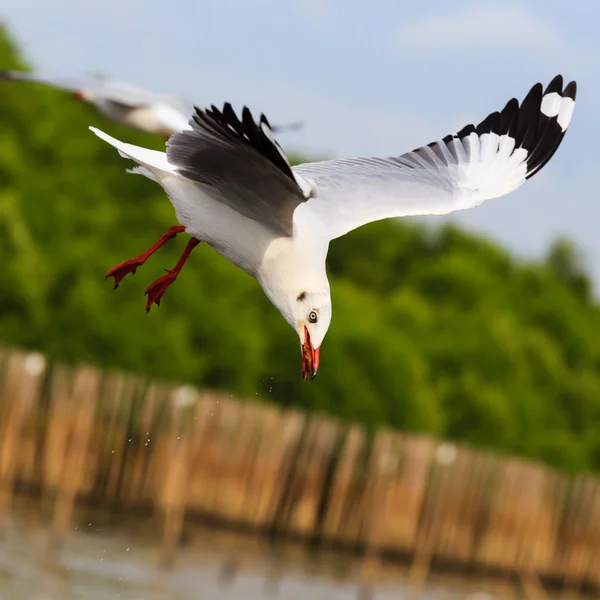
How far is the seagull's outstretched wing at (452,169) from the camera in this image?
7.05 metres

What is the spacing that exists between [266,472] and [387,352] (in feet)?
18.1

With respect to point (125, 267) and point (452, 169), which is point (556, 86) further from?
point (125, 267)

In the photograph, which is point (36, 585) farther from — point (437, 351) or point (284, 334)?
point (437, 351)

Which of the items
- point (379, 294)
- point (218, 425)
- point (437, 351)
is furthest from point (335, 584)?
point (379, 294)

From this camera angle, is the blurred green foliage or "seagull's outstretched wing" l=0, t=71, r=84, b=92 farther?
the blurred green foliage

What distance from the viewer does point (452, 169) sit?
805 centimetres

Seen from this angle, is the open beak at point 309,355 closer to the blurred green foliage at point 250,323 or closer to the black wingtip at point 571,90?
the black wingtip at point 571,90

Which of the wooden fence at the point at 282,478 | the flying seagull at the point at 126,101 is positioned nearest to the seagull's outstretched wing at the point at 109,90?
the flying seagull at the point at 126,101

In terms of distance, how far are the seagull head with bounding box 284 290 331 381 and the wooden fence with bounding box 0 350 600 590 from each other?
12.2 metres

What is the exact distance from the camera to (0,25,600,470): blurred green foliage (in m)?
23.5

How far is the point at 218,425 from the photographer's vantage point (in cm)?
1945

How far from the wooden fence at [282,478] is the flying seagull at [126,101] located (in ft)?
21.5

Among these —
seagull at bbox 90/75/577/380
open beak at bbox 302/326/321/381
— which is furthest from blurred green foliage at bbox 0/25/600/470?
open beak at bbox 302/326/321/381

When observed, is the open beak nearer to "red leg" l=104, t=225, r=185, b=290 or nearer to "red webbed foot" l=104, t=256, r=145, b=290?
"red leg" l=104, t=225, r=185, b=290
